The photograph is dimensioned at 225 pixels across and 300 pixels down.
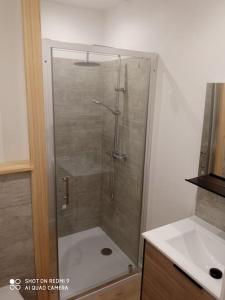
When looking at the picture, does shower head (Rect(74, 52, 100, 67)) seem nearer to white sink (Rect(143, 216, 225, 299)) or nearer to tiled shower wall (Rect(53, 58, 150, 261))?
tiled shower wall (Rect(53, 58, 150, 261))

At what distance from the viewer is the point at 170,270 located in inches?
53.2

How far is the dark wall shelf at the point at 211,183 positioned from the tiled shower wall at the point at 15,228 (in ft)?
3.70

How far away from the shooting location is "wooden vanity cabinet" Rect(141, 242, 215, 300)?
48.1 inches

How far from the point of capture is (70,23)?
2.55 m

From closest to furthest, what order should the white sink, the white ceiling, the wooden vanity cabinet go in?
the wooden vanity cabinet < the white sink < the white ceiling

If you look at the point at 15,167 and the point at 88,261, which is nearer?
the point at 15,167

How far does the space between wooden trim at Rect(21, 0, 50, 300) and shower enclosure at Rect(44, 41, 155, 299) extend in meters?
0.13

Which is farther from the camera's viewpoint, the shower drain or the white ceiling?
the shower drain

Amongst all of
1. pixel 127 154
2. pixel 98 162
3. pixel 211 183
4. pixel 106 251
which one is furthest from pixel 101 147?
pixel 211 183

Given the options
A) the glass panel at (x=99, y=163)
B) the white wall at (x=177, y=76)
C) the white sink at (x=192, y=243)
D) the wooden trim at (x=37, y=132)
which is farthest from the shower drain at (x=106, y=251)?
the white sink at (x=192, y=243)

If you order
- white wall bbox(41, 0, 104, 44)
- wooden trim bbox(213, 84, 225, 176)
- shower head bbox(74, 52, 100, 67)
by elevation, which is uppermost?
white wall bbox(41, 0, 104, 44)

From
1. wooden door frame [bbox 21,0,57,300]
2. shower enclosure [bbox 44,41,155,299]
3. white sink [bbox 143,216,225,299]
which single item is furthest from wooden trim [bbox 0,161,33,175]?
white sink [bbox 143,216,225,299]

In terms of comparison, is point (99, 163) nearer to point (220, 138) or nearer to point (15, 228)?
point (15, 228)

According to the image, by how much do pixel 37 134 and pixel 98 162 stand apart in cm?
126
